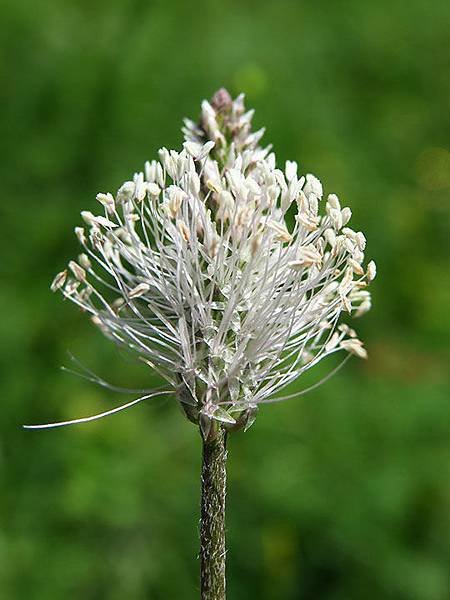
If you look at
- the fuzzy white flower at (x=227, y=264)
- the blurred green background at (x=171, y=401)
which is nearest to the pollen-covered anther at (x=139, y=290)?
the fuzzy white flower at (x=227, y=264)

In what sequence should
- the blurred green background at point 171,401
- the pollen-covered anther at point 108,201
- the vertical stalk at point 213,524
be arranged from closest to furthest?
the vertical stalk at point 213,524 → the pollen-covered anther at point 108,201 → the blurred green background at point 171,401

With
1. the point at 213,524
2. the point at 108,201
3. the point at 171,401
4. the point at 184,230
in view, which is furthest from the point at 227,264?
the point at 171,401

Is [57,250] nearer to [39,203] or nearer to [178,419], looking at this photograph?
[39,203]

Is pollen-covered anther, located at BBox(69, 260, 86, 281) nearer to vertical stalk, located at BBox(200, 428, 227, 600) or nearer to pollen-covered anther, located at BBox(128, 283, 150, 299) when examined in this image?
pollen-covered anther, located at BBox(128, 283, 150, 299)

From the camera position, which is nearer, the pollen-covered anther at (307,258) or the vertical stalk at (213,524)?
the vertical stalk at (213,524)

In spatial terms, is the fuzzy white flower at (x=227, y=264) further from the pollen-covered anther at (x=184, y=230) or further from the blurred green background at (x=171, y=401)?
the blurred green background at (x=171, y=401)
